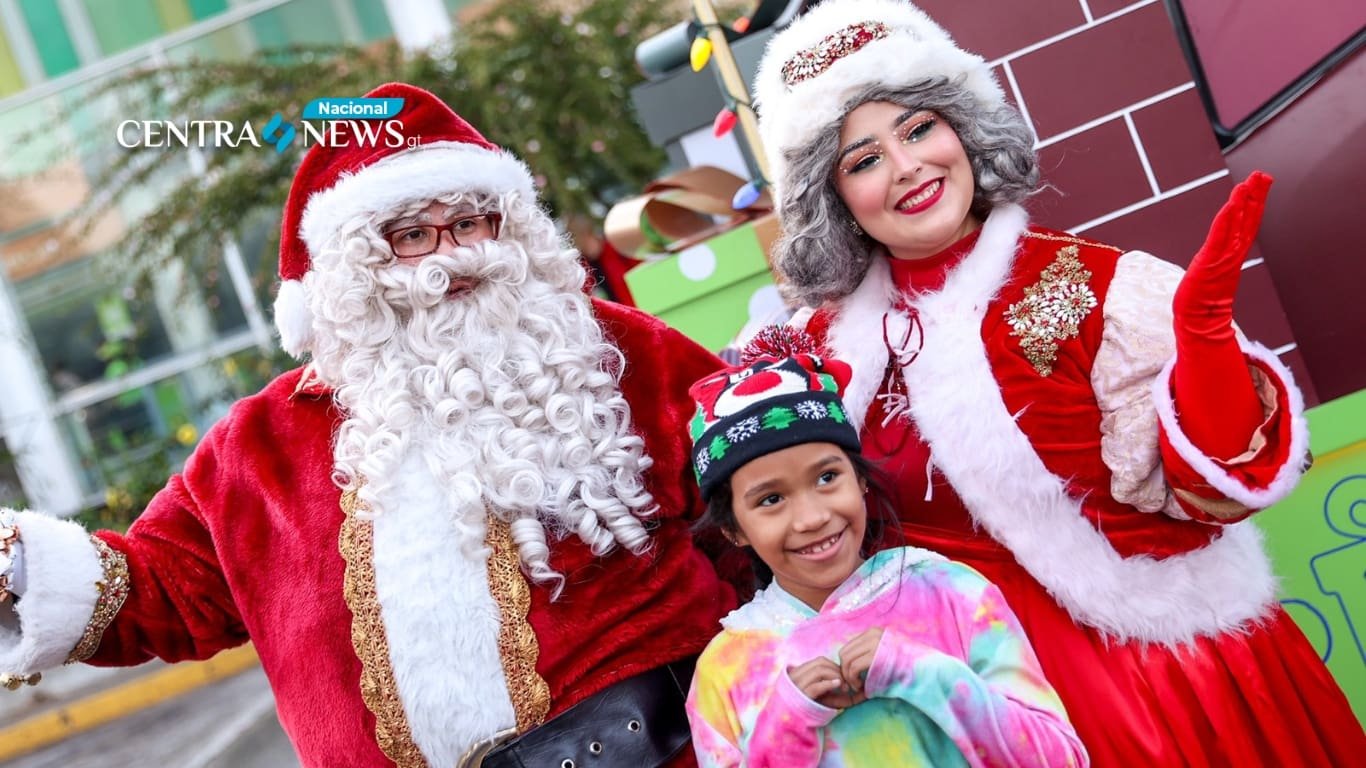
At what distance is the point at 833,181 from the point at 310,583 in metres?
1.24

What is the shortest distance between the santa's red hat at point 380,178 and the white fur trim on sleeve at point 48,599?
0.56 metres

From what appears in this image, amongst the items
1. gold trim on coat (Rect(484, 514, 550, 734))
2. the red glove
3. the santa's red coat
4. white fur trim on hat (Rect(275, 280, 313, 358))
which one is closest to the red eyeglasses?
white fur trim on hat (Rect(275, 280, 313, 358))

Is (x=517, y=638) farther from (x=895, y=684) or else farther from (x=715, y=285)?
(x=715, y=285)

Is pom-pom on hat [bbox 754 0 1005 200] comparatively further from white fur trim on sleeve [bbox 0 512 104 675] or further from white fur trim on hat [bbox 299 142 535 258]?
white fur trim on sleeve [bbox 0 512 104 675]

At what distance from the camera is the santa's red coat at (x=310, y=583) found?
2.16 metres

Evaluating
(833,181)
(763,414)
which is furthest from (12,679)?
(833,181)

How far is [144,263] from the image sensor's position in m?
7.71

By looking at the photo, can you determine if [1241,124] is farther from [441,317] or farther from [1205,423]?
[441,317]

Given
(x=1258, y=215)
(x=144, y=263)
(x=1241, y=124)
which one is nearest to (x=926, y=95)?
(x=1258, y=215)

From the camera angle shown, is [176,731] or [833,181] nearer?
[833,181]

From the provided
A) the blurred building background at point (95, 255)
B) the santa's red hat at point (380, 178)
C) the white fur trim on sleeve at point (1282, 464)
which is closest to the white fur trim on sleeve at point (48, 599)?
the santa's red hat at point (380, 178)

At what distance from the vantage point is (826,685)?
162cm

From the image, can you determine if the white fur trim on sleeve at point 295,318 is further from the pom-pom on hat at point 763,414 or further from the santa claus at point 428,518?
the pom-pom on hat at point 763,414

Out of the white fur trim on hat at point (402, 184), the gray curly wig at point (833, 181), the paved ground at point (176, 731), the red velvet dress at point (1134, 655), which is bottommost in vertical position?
the paved ground at point (176, 731)
